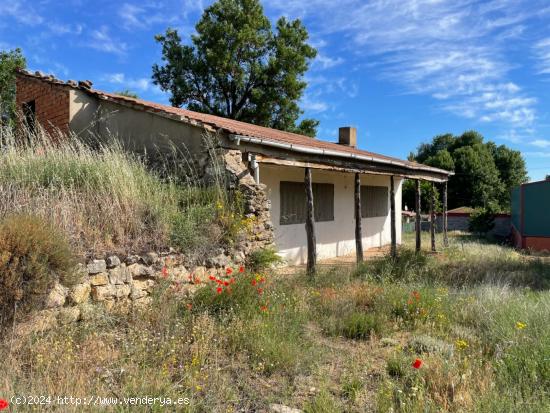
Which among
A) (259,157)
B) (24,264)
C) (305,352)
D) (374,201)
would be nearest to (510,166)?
(374,201)

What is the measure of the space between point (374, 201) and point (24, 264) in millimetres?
12809

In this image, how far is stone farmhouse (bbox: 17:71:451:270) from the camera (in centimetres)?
787

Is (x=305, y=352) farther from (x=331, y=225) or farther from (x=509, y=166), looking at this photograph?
(x=509, y=166)

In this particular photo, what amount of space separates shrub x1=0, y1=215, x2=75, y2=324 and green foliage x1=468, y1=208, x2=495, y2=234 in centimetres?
2163

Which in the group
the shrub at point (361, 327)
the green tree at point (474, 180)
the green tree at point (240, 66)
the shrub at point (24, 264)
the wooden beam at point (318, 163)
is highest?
the green tree at point (240, 66)

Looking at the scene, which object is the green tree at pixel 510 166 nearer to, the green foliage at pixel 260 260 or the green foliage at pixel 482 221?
the green foliage at pixel 482 221

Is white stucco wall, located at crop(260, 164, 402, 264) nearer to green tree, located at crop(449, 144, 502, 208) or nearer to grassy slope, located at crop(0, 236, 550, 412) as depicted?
grassy slope, located at crop(0, 236, 550, 412)

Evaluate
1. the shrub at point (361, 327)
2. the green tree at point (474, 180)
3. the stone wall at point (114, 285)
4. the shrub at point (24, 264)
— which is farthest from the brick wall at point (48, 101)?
the green tree at point (474, 180)

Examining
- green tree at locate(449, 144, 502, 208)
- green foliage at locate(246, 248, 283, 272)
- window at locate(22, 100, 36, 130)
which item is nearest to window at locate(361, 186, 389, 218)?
green foliage at locate(246, 248, 283, 272)

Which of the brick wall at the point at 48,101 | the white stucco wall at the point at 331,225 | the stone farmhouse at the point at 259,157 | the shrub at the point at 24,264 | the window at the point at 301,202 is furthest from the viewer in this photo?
the window at the point at 301,202

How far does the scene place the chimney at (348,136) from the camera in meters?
17.3

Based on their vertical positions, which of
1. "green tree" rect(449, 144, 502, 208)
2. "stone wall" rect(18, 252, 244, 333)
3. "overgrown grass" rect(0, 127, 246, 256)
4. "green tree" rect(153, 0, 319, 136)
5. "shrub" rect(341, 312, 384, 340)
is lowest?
"shrub" rect(341, 312, 384, 340)

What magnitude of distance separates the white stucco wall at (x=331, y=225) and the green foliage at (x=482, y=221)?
7191 mm

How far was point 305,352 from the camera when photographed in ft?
13.9
